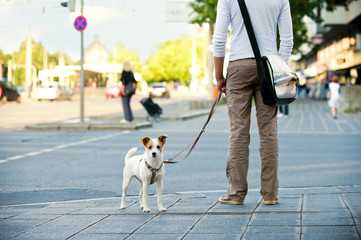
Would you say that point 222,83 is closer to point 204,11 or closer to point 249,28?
point 249,28

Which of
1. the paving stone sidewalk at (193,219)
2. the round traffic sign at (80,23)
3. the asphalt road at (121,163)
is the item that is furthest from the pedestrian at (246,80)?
the round traffic sign at (80,23)

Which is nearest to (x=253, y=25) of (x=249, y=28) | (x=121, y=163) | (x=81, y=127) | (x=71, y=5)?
(x=249, y=28)

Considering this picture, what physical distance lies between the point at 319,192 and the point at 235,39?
2.21 metres

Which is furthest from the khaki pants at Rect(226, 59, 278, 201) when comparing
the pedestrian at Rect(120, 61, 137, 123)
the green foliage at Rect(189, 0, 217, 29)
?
the green foliage at Rect(189, 0, 217, 29)

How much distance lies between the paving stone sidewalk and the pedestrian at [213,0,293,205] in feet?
0.80

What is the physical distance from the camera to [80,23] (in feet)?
68.6

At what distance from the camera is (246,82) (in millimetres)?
6062

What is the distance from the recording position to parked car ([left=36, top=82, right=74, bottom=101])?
185 feet

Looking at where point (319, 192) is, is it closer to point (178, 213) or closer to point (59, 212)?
point (178, 213)

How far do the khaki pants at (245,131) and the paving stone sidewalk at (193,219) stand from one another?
19cm

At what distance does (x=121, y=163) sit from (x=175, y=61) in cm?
12829

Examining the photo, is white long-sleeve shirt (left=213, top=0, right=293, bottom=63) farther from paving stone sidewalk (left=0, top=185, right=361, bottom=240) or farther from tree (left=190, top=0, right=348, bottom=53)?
tree (left=190, top=0, right=348, bottom=53)

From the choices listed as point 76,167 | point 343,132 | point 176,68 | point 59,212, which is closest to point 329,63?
point 343,132

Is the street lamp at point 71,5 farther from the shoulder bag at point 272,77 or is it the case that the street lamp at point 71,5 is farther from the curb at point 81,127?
the shoulder bag at point 272,77
